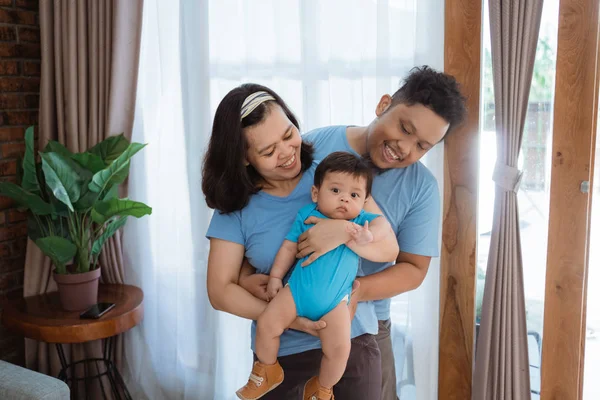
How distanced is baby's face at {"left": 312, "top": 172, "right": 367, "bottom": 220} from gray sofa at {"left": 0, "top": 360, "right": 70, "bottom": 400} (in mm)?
1214

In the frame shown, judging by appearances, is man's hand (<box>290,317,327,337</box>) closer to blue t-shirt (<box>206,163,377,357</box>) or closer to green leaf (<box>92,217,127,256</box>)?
blue t-shirt (<box>206,163,377,357</box>)

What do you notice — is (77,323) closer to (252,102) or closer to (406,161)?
(252,102)

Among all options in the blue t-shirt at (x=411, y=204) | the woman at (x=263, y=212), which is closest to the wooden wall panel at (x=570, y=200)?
the blue t-shirt at (x=411, y=204)

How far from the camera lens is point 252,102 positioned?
1.45 m

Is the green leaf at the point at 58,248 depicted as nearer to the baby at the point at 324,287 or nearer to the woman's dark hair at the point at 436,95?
the baby at the point at 324,287

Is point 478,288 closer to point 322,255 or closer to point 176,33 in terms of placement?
point 322,255

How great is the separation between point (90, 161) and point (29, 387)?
90 centimetres

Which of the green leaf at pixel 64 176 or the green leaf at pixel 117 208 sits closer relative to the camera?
the green leaf at pixel 64 176

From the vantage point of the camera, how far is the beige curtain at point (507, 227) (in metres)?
1.79

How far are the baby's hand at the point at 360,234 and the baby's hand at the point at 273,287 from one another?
0.75 ft

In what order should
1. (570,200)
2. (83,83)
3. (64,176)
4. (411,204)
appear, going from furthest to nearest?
1. (83,83)
2. (64,176)
3. (570,200)
4. (411,204)

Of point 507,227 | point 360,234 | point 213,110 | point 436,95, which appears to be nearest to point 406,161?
point 436,95

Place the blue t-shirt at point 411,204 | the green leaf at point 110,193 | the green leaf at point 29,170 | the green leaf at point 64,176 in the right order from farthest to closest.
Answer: the green leaf at point 110,193 < the green leaf at point 29,170 < the green leaf at point 64,176 < the blue t-shirt at point 411,204

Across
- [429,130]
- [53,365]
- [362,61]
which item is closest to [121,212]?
[53,365]
